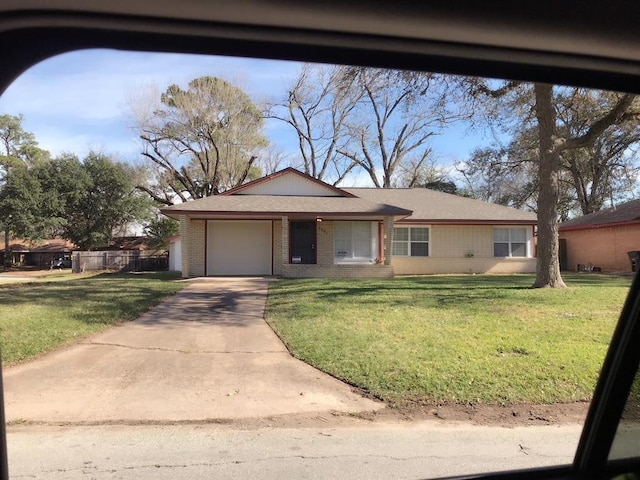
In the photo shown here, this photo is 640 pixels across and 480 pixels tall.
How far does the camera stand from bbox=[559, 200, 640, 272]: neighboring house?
25.9 metres

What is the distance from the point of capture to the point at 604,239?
2766cm

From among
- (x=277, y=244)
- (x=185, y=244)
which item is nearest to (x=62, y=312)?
(x=185, y=244)

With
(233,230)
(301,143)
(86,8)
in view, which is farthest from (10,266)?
(86,8)

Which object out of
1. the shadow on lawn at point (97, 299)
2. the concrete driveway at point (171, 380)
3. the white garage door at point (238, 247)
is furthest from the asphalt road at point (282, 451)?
the white garage door at point (238, 247)

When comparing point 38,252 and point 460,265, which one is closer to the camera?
point 460,265

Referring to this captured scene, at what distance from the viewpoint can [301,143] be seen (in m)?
43.7

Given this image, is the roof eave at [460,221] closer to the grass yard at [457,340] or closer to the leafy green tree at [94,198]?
the grass yard at [457,340]

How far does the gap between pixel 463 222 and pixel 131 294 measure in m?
15.6

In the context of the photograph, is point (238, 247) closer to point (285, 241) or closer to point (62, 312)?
point (285, 241)

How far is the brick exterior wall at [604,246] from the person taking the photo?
25.9 m

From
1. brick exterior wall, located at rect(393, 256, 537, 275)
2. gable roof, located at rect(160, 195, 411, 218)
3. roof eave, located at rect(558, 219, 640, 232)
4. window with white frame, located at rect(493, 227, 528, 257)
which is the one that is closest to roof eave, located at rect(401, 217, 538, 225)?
window with white frame, located at rect(493, 227, 528, 257)

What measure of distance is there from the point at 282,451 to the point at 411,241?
21.2 metres

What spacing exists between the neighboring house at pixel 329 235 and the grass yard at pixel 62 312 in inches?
168

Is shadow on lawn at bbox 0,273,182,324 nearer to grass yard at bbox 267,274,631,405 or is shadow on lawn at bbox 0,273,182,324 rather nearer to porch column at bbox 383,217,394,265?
grass yard at bbox 267,274,631,405
